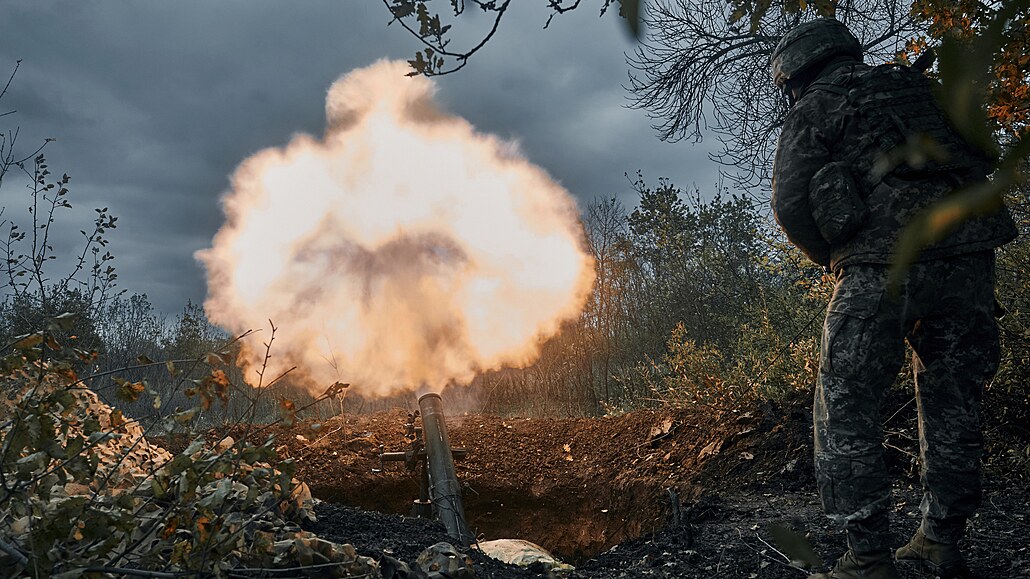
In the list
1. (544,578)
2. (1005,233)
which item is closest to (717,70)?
(1005,233)

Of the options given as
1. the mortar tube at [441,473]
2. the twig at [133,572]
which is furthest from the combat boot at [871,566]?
the mortar tube at [441,473]

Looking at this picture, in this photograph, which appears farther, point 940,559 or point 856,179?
point 856,179

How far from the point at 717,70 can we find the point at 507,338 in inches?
209

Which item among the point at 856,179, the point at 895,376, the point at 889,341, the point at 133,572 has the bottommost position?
the point at 133,572

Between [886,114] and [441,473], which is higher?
[886,114]

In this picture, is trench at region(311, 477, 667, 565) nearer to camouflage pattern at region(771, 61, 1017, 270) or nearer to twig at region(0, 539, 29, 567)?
camouflage pattern at region(771, 61, 1017, 270)

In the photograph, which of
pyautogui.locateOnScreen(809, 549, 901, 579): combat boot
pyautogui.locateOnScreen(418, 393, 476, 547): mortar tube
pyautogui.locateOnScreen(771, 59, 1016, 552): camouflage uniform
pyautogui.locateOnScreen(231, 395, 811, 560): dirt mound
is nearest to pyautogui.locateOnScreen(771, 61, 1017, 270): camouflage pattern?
pyautogui.locateOnScreen(771, 59, 1016, 552): camouflage uniform

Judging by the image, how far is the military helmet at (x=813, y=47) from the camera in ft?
12.0

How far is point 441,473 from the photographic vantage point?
21.7ft

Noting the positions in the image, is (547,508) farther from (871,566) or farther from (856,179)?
(856,179)

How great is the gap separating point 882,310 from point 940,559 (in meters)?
1.23

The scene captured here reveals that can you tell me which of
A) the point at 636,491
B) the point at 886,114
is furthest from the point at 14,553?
the point at 636,491

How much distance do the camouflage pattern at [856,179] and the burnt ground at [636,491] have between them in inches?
53.8

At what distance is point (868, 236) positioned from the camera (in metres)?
3.32
